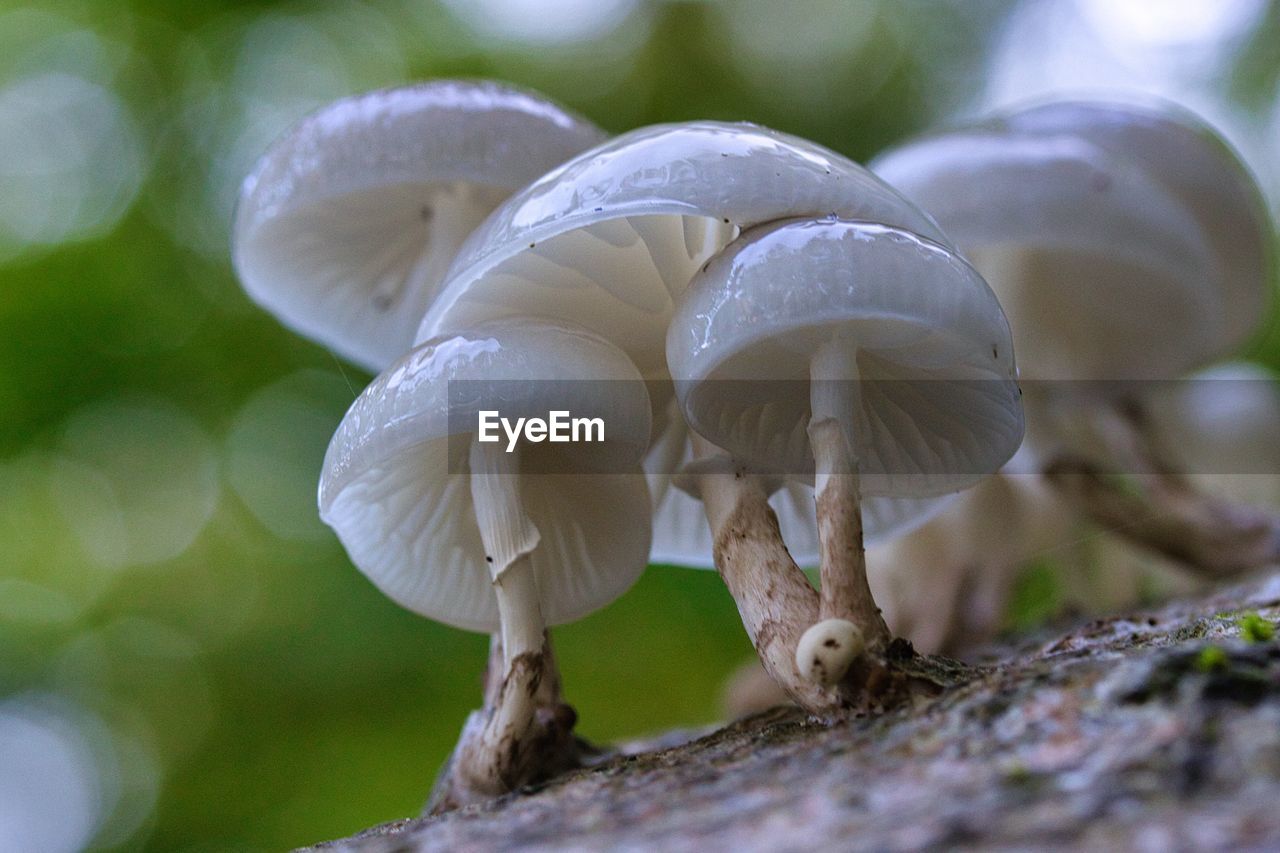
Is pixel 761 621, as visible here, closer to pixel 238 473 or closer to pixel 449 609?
pixel 449 609

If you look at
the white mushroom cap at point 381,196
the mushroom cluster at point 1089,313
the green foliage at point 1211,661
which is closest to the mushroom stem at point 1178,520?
the mushroom cluster at point 1089,313

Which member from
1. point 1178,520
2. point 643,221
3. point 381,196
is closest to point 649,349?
point 643,221

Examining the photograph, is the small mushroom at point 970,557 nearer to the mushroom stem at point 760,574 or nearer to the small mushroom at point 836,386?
the small mushroom at point 836,386

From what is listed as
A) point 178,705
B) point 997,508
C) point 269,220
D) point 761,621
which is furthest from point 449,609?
point 178,705

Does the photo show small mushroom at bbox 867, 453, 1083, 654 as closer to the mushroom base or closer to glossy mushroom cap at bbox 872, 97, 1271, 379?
glossy mushroom cap at bbox 872, 97, 1271, 379

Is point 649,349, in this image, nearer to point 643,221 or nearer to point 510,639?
point 643,221

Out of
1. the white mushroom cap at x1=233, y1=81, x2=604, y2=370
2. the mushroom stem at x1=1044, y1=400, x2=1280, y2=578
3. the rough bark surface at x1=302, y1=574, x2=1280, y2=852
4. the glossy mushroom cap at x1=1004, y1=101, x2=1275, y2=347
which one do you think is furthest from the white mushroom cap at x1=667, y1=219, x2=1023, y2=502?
the glossy mushroom cap at x1=1004, y1=101, x2=1275, y2=347
